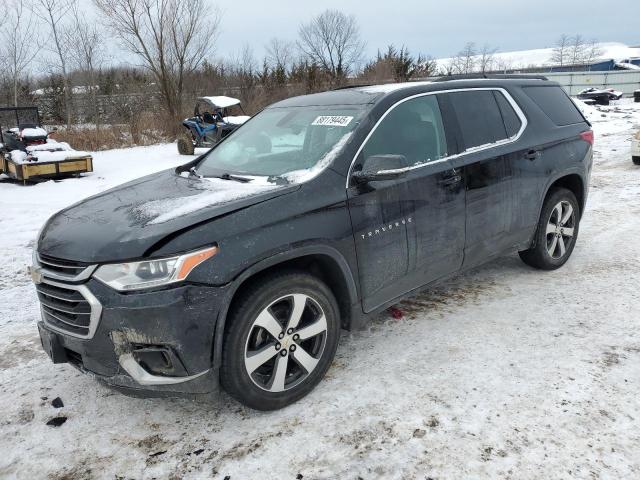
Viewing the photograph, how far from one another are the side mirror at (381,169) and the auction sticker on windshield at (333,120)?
416 millimetres

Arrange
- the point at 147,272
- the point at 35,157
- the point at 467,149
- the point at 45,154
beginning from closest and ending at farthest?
the point at 147,272 < the point at 467,149 < the point at 35,157 < the point at 45,154

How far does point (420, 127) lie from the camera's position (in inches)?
136

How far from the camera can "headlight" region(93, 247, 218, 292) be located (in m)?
2.33

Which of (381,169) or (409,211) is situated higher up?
(381,169)

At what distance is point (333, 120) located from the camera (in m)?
3.32

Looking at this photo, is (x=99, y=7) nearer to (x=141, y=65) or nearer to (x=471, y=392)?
(x=141, y=65)

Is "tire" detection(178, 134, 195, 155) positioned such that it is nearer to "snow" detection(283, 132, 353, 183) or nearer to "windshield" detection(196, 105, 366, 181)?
"windshield" detection(196, 105, 366, 181)

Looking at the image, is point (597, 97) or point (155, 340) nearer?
point (155, 340)

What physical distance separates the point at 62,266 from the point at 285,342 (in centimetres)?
123

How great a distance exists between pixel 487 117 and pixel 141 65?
735 inches

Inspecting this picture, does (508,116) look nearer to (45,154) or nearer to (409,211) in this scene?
(409,211)

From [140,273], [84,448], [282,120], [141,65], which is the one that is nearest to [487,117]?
[282,120]

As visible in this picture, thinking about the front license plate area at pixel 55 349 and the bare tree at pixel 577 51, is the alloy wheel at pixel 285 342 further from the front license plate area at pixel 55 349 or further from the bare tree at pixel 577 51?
the bare tree at pixel 577 51

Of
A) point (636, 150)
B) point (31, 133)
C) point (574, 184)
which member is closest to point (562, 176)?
point (574, 184)
